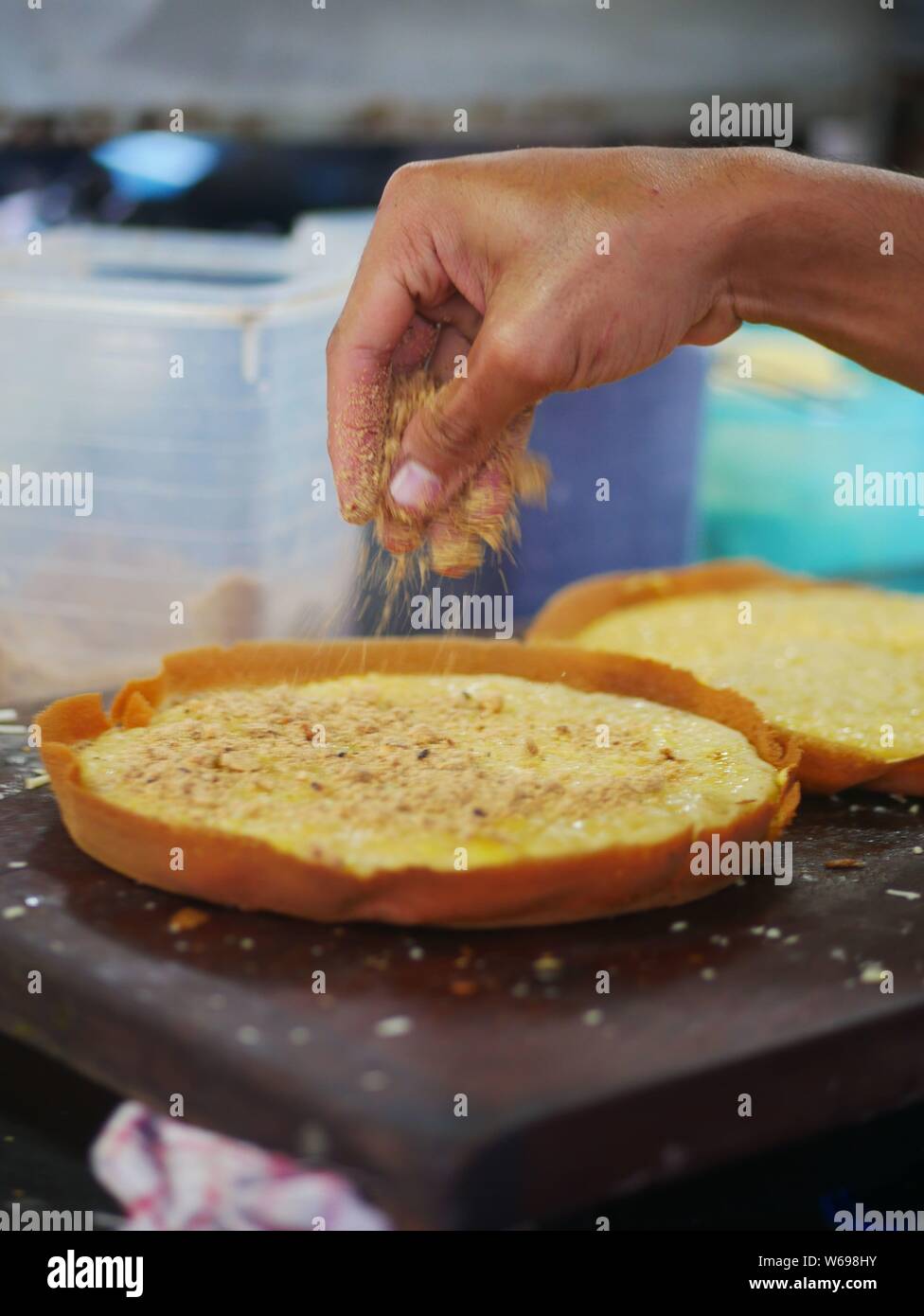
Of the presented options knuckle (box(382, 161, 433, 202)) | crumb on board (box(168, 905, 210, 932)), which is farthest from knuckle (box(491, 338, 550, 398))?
crumb on board (box(168, 905, 210, 932))

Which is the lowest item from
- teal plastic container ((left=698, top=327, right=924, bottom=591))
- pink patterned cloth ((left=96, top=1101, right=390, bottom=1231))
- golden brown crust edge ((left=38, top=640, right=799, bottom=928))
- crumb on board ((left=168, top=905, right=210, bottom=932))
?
pink patterned cloth ((left=96, top=1101, right=390, bottom=1231))

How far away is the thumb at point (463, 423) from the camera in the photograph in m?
1.35

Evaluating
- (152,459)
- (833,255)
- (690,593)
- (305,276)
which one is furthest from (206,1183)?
(305,276)

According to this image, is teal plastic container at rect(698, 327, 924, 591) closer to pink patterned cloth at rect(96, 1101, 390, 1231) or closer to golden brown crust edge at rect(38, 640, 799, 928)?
golden brown crust edge at rect(38, 640, 799, 928)

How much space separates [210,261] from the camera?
8.58ft

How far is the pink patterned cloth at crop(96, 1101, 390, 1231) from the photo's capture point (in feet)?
3.32

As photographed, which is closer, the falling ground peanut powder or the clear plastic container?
the falling ground peanut powder

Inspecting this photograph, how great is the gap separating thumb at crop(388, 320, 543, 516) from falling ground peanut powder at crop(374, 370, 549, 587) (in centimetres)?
4

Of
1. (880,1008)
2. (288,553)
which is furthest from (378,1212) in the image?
(288,553)

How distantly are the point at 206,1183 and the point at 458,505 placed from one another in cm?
72

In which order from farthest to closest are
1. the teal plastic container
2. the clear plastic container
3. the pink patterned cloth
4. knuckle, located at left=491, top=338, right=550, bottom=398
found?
the teal plastic container
the clear plastic container
knuckle, located at left=491, top=338, right=550, bottom=398
the pink patterned cloth

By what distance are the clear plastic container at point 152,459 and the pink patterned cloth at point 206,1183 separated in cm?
121

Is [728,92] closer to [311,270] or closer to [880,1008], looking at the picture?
[311,270]
